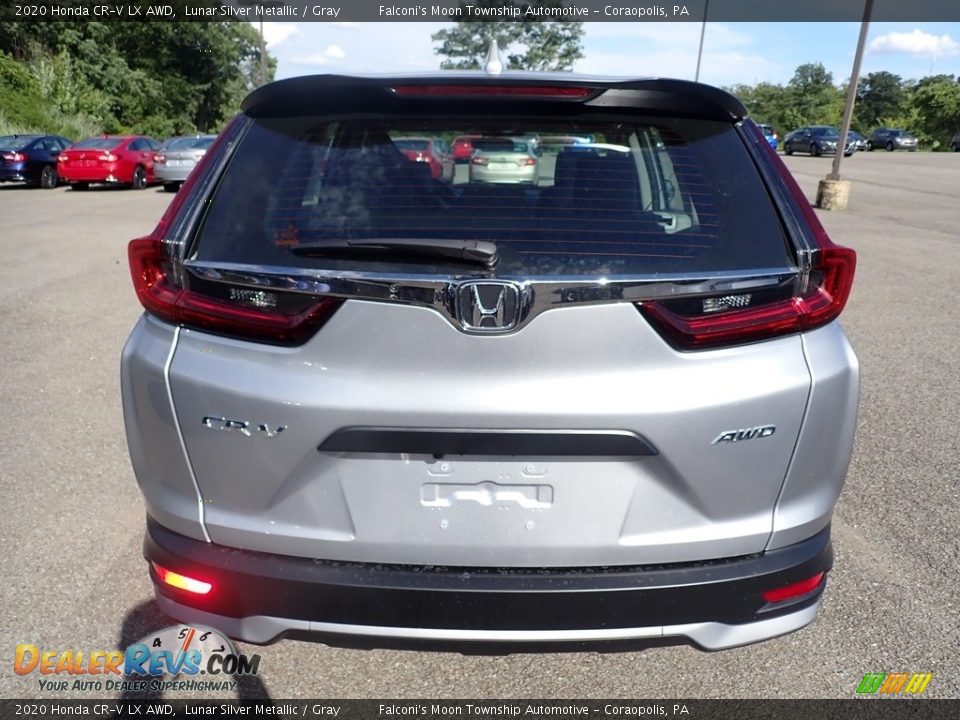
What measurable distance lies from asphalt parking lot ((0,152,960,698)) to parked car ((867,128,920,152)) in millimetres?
49630

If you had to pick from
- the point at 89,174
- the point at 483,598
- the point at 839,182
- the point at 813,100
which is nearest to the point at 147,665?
the point at 483,598

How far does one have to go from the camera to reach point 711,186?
200cm

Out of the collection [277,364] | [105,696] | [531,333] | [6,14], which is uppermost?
[6,14]

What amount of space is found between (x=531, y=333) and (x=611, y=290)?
210 millimetres

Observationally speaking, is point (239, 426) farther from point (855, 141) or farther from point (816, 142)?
point (855, 141)

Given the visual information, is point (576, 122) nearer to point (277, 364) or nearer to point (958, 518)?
point (277, 364)

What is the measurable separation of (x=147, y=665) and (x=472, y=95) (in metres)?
2.04

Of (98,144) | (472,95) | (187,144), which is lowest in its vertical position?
(98,144)

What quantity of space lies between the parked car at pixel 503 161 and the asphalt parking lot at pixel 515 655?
58.4 inches

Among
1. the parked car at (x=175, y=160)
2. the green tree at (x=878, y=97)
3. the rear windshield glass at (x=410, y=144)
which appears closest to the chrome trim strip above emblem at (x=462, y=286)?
the rear windshield glass at (x=410, y=144)

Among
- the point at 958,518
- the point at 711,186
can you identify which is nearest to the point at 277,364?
the point at 711,186

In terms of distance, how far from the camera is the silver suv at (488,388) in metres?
1.73

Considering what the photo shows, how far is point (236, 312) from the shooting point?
181cm

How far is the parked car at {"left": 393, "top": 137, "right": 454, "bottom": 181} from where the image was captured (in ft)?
6.98
